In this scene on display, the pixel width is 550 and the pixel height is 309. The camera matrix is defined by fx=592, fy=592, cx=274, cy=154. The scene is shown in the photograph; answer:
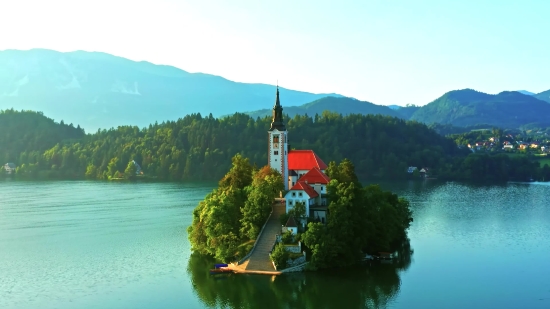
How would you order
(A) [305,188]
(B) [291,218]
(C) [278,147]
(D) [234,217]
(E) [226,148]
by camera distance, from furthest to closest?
(E) [226,148]
(C) [278,147]
(D) [234,217]
(A) [305,188]
(B) [291,218]

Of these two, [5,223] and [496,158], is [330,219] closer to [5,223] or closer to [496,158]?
[5,223]

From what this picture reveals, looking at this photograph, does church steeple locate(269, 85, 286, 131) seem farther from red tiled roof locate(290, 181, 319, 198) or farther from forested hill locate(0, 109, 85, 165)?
forested hill locate(0, 109, 85, 165)

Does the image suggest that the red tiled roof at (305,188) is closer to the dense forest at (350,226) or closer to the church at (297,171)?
the church at (297,171)

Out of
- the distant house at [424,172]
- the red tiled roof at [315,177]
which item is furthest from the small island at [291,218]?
the distant house at [424,172]

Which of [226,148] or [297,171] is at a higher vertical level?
[226,148]

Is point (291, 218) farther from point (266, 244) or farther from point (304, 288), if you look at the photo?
point (304, 288)

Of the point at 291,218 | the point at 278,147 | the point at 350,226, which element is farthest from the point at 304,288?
→ the point at 278,147

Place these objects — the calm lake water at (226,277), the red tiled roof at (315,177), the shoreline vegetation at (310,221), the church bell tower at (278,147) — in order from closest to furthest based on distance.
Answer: the calm lake water at (226,277), the shoreline vegetation at (310,221), the red tiled roof at (315,177), the church bell tower at (278,147)
